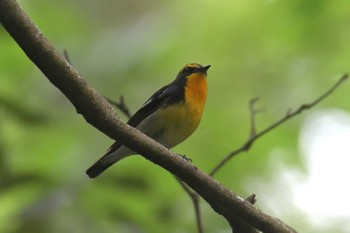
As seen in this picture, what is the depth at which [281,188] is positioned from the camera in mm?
6238

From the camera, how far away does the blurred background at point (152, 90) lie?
3900mm

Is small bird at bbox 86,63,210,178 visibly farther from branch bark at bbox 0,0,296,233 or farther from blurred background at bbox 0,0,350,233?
branch bark at bbox 0,0,296,233

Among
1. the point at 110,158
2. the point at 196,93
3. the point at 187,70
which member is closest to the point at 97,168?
the point at 110,158

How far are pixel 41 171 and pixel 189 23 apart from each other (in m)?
2.23

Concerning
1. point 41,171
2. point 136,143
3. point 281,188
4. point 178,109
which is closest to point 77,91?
point 136,143

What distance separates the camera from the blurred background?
3.90 metres

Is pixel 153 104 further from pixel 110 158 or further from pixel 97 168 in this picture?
pixel 97 168

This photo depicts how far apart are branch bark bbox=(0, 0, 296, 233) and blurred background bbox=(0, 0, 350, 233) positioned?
41.0 inches

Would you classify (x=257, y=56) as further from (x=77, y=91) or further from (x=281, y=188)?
(x=77, y=91)

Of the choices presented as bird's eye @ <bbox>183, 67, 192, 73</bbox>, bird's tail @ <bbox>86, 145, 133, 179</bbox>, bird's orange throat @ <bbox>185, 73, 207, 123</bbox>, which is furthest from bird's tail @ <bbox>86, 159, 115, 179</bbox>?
bird's eye @ <bbox>183, 67, 192, 73</bbox>

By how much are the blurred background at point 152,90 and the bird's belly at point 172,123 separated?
0.82 feet

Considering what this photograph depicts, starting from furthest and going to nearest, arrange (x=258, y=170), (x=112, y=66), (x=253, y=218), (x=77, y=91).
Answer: (x=258, y=170) → (x=112, y=66) → (x=253, y=218) → (x=77, y=91)

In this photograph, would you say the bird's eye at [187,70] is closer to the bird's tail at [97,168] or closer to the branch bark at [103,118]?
the bird's tail at [97,168]

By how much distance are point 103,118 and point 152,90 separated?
326 cm
